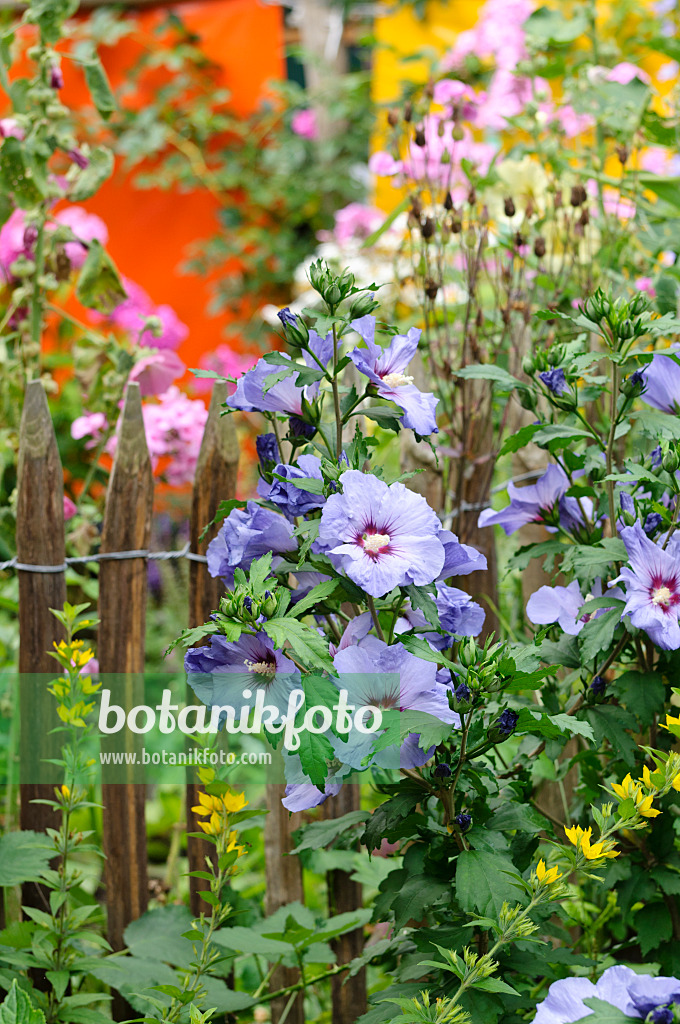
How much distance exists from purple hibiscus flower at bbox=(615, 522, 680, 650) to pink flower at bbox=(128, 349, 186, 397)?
100 centimetres

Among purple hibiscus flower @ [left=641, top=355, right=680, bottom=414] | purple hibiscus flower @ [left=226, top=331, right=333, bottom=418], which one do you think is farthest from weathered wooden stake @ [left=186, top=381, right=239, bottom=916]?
purple hibiscus flower @ [left=641, top=355, right=680, bottom=414]

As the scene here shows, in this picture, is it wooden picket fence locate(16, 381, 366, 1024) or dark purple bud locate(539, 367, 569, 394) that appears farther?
wooden picket fence locate(16, 381, 366, 1024)

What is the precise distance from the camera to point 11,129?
1.68 m

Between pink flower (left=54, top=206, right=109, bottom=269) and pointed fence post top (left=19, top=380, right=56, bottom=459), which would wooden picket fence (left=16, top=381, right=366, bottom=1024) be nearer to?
pointed fence post top (left=19, top=380, right=56, bottom=459)

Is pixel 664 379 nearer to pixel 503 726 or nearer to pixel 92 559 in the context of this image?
pixel 503 726

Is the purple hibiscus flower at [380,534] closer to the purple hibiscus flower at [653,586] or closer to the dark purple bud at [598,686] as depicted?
the purple hibiscus flower at [653,586]

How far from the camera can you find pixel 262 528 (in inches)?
36.7

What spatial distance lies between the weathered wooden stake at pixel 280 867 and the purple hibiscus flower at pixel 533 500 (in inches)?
23.4

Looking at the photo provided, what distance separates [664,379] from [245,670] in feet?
2.13

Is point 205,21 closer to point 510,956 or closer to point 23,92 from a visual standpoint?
point 23,92

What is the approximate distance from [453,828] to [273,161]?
455 centimetres

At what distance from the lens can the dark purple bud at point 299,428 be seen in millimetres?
998

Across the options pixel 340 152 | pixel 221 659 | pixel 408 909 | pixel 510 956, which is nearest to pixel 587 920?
pixel 510 956

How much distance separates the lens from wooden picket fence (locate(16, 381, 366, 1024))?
4.58 ft
